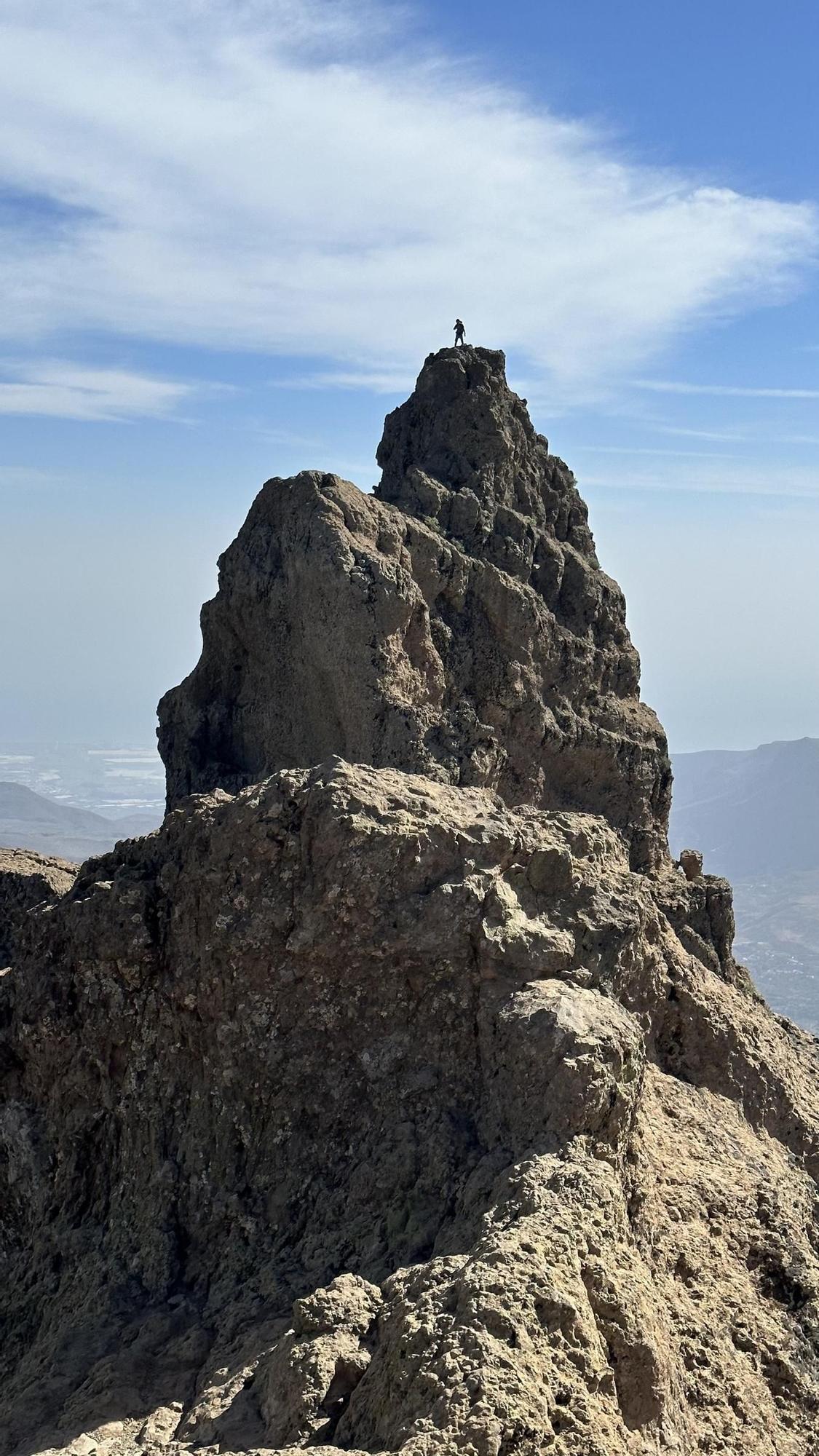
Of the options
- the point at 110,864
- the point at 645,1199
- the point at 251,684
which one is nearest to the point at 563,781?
the point at 251,684

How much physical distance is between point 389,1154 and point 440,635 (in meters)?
9.22

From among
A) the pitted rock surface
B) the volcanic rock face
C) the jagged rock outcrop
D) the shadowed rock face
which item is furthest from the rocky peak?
the pitted rock surface

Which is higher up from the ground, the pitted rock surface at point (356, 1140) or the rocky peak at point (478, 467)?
the rocky peak at point (478, 467)

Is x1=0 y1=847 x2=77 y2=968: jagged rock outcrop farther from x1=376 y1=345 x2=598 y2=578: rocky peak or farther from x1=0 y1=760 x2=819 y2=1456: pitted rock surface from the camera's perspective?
x1=376 y1=345 x2=598 y2=578: rocky peak

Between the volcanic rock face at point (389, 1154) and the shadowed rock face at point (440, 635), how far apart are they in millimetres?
4583

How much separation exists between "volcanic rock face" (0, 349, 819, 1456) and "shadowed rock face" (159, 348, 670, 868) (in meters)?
4.58

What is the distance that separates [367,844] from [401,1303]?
3834 mm

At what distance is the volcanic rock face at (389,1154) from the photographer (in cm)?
890

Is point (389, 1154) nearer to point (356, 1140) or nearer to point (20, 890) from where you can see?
point (356, 1140)

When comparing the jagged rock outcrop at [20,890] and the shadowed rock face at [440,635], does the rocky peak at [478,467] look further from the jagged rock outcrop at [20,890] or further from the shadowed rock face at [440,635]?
the jagged rock outcrop at [20,890]

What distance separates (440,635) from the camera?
19312mm

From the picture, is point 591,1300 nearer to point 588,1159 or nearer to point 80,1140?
point 588,1159

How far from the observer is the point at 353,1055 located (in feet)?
38.7

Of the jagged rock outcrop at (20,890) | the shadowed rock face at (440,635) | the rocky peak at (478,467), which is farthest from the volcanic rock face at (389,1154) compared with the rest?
the rocky peak at (478,467)
